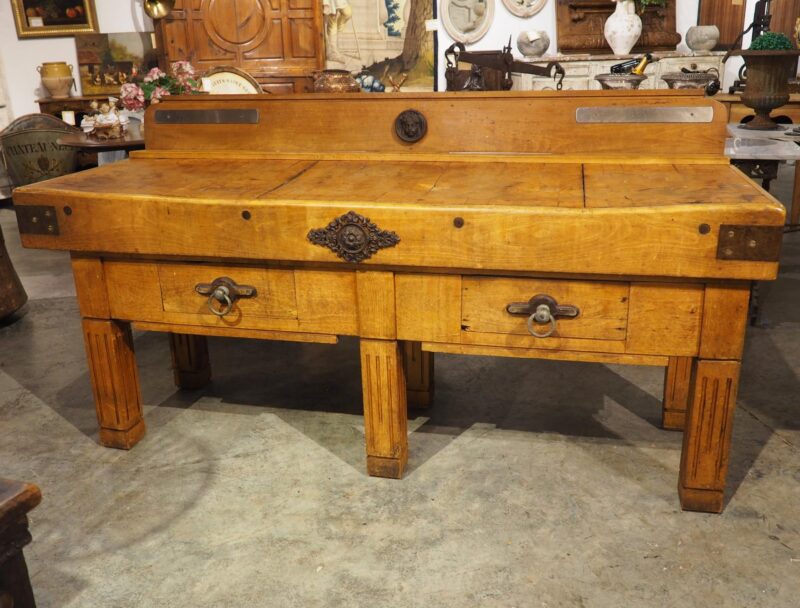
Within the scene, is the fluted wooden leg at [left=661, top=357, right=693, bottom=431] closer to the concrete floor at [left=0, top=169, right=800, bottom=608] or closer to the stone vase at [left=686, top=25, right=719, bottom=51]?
the concrete floor at [left=0, top=169, right=800, bottom=608]

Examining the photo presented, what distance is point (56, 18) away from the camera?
8539 millimetres

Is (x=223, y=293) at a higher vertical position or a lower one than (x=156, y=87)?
lower

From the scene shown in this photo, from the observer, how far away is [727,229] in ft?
5.75

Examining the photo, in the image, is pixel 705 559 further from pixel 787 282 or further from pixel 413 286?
pixel 787 282

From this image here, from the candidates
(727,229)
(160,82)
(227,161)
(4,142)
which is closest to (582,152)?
(727,229)

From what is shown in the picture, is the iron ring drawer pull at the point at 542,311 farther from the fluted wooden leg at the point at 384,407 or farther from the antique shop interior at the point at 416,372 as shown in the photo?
the fluted wooden leg at the point at 384,407

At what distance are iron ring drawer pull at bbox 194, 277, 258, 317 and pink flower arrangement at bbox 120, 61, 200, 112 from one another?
2.74m

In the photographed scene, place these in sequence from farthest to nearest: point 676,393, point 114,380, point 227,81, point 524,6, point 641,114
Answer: point 524,6 < point 227,81 < point 676,393 < point 114,380 < point 641,114

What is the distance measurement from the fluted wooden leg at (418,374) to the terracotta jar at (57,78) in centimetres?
718

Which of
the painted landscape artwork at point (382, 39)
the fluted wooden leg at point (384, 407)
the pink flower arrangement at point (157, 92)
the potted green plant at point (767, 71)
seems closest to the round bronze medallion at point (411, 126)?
the fluted wooden leg at point (384, 407)

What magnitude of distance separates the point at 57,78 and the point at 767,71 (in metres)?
7.21

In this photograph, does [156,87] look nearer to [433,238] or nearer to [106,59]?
[433,238]

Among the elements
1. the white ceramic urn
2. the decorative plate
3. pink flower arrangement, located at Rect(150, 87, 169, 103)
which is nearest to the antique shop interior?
pink flower arrangement, located at Rect(150, 87, 169, 103)

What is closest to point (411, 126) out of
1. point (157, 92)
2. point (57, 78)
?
point (157, 92)
